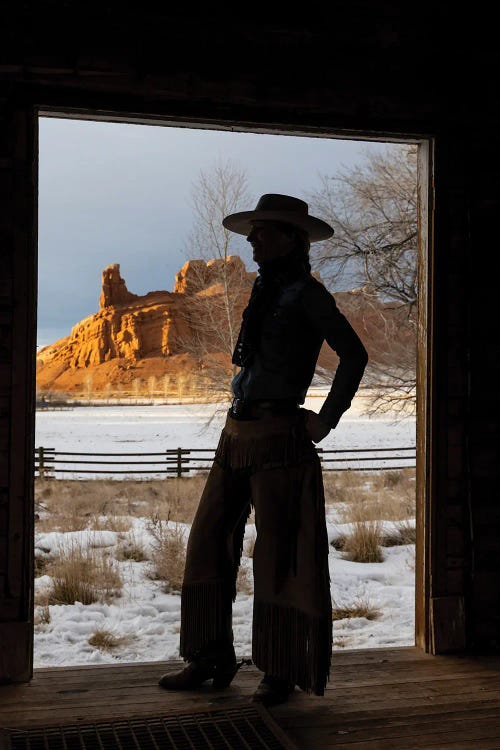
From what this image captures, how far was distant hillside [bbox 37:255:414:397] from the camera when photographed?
28.5 ft

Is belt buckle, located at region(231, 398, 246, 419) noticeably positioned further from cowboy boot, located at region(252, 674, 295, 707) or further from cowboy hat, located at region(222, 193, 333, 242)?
cowboy boot, located at region(252, 674, 295, 707)

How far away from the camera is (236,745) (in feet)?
6.40

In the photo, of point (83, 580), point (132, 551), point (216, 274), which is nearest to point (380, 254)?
point (216, 274)

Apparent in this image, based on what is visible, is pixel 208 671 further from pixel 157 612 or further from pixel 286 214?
pixel 157 612

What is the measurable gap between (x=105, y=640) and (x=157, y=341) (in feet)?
53.7

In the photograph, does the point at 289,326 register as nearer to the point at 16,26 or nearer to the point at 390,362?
the point at 16,26

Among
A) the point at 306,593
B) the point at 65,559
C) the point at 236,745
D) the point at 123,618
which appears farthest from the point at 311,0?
the point at 65,559

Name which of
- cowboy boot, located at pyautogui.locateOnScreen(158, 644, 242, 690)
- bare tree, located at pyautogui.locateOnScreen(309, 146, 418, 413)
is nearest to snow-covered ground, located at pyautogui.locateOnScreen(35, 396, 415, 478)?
bare tree, located at pyautogui.locateOnScreen(309, 146, 418, 413)

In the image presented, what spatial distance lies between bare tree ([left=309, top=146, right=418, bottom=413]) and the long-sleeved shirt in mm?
5536

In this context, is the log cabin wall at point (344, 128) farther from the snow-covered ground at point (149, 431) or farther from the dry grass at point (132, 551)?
the snow-covered ground at point (149, 431)

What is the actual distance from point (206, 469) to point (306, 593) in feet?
23.2

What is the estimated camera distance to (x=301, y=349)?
2.30 m

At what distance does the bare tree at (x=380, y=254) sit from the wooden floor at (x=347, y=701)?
546cm

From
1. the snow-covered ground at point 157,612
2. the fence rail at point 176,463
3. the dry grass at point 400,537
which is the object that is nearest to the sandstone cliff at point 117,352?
the fence rail at point 176,463
